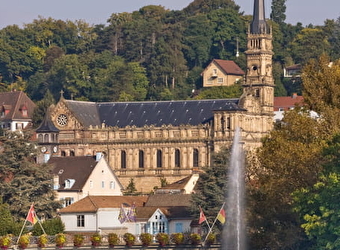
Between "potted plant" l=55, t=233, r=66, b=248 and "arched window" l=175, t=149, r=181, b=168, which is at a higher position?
"arched window" l=175, t=149, r=181, b=168

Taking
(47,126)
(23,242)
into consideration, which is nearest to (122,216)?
(23,242)

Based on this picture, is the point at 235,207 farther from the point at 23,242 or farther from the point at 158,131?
the point at 158,131

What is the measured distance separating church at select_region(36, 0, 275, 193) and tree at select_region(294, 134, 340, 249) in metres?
78.3

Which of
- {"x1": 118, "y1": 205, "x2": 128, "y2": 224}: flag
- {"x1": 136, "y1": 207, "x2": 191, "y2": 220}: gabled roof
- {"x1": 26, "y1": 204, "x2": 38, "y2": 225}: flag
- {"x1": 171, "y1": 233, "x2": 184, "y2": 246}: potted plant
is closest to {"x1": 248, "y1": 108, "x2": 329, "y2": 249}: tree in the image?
{"x1": 171, "y1": 233, "x2": 184, "y2": 246}: potted plant

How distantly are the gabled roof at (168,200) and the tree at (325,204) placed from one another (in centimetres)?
3545

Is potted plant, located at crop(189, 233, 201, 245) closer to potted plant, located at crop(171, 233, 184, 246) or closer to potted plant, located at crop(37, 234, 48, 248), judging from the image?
potted plant, located at crop(171, 233, 184, 246)

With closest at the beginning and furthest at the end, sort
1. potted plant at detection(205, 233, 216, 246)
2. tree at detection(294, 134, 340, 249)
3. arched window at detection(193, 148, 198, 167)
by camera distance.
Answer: tree at detection(294, 134, 340, 249) → potted plant at detection(205, 233, 216, 246) → arched window at detection(193, 148, 198, 167)

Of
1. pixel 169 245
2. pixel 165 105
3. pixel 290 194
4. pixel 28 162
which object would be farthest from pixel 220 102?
pixel 290 194

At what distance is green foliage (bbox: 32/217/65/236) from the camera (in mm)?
133000

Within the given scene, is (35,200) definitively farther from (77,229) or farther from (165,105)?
(165,105)

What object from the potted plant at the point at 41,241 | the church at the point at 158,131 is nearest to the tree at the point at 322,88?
the potted plant at the point at 41,241

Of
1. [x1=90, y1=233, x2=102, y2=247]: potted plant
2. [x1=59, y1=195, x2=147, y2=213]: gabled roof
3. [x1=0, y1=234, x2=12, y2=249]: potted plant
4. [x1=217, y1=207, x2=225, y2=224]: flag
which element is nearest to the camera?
[x1=0, y1=234, x2=12, y2=249]: potted plant

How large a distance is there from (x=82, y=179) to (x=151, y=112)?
40.2 metres

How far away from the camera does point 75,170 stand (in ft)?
518
